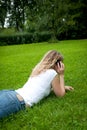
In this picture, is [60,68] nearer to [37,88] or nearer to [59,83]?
[59,83]

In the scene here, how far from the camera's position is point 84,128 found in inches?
198

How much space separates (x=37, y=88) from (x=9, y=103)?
0.78 m

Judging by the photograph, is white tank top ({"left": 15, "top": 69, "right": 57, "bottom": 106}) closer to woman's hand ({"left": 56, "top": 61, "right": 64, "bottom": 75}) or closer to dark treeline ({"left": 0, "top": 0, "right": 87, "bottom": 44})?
woman's hand ({"left": 56, "top": 61, "right": 64, "bottom": 75})

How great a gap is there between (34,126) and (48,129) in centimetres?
31

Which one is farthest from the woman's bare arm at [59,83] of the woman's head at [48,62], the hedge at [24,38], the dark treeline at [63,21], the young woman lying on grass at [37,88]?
the hedge at [24,38]

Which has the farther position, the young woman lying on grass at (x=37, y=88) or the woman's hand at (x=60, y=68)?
the woman's hand at (x=60, y=68)

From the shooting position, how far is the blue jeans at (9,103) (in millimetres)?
5527

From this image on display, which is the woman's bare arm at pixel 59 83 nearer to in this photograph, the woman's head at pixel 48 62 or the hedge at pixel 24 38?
the woman's head at pixel 48 62

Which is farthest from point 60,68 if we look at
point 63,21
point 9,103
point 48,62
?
point 63,21

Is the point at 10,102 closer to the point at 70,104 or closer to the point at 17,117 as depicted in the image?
the point at 17,117

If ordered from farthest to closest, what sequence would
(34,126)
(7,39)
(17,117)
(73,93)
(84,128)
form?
1. (7,39)
2. (73,93)
3. (17,117)
4. (34,126)
5. (84,128)

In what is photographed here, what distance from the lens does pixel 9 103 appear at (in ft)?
18.3

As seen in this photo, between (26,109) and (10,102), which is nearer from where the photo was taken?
(10,102)

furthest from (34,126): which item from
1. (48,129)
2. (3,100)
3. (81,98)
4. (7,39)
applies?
(7,39)
